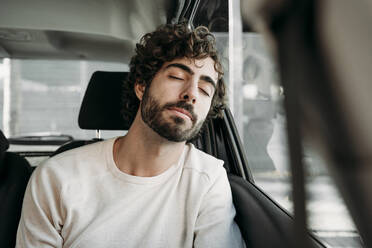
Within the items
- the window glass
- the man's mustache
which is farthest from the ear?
the window glass

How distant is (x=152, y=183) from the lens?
1.22 metres

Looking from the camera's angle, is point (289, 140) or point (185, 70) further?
point (185, 70)

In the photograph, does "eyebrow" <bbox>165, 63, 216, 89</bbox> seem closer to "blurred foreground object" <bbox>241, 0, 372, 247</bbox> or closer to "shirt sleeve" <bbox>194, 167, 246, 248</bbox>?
"shirt sleeve" <bbox>194, 167, 246, 248</bbox>

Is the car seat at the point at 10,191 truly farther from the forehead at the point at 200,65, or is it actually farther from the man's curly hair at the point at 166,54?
the forehead at the point at 200,65

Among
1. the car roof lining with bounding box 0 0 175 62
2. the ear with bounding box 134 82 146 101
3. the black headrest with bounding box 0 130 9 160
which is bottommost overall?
the black headrest with bounding box 0 130 9 160

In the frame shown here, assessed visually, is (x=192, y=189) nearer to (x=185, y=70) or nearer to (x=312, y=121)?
(x=185, y=70)

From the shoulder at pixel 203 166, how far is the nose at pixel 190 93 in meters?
0.26

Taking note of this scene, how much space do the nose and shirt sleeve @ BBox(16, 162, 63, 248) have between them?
0.58 meters

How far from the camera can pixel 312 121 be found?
0.71ft

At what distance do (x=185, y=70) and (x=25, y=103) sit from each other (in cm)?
311

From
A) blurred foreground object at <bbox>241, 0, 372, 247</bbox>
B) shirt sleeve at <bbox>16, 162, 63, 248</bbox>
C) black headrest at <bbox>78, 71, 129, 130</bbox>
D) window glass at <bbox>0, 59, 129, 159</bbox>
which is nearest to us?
blurred foreground object at <bbox>241, 0, 372, 247</bbox>

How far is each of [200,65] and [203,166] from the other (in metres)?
0.43

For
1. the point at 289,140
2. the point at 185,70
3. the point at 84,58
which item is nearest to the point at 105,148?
the point at 185,70

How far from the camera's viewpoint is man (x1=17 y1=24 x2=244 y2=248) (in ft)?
3.59
